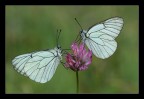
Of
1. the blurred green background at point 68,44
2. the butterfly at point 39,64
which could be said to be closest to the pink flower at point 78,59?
the butterfly at point 39,64

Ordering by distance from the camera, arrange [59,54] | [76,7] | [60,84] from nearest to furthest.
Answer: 1. [59,54]
2. [60,84]
3. [76,7]

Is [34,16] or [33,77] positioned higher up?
[34,16]

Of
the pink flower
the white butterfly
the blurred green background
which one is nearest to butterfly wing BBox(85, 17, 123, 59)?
the white butterfly

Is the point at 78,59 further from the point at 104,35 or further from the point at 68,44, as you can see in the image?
the point at 68,44

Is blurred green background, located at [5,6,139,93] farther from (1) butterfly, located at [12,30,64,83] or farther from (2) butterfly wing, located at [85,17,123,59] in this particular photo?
(2) butterfly wing, located at [85,17,123,59]

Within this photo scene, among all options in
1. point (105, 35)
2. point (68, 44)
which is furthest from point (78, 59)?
point (68, 44)

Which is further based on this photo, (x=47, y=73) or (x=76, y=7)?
(x=76, y=7)

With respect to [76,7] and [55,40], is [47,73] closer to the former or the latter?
[55,40]

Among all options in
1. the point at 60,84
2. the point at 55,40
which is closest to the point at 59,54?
the point at 60,84
